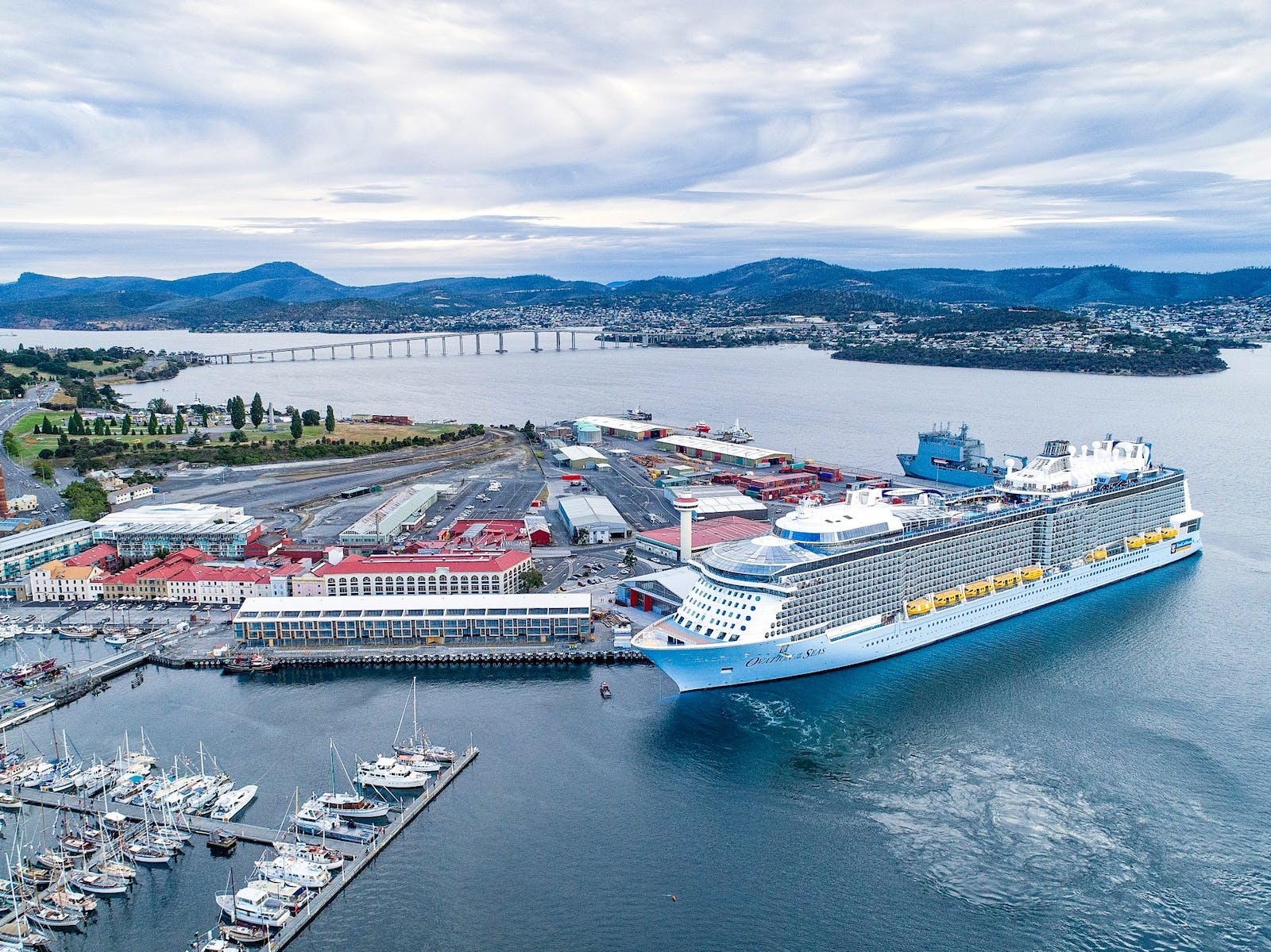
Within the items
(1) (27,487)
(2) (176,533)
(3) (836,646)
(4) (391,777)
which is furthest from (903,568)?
(1) (27,487)

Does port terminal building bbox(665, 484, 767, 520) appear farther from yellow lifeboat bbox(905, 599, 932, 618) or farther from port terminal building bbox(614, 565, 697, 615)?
yellow lifeboat bbox(905, 599, 932, 618)

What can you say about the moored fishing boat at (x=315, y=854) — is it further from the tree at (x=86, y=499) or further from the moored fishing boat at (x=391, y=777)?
the tree at (x=86, y=499)

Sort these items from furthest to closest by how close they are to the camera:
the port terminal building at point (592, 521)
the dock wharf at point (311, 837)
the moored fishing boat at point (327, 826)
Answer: the port terminal building at point (592, 521) < the moored fishing boat at point (327, 826) < the dock wharf at point (311, 837)

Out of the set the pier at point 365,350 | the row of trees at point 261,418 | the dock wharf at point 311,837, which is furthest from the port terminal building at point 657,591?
the pier at point 365,350

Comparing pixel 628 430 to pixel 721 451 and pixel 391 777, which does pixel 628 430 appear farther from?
pixel 391 777

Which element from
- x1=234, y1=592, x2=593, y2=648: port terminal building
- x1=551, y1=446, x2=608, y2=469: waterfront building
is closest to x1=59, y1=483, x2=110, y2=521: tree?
x1=234, y1=592, x2=593, y2=648: port terminal building
